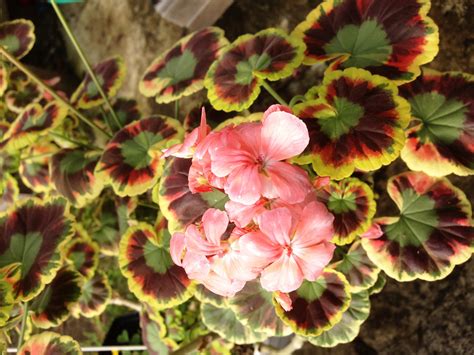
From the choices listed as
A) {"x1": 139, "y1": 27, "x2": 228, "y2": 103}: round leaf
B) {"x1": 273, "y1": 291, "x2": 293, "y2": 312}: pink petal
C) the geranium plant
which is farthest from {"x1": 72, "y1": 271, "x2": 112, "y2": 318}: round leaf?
{"x1": 273, "y1": 291, "x2": 293, "y2": 312}: pink petal

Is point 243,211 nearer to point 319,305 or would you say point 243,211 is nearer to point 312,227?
point 312,227

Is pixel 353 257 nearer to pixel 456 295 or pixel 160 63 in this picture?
pixel 456 295

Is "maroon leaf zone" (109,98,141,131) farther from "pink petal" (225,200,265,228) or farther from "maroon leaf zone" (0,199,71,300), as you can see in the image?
"pink petal" (225,200,265,228)

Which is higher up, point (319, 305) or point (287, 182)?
point (287, 182)

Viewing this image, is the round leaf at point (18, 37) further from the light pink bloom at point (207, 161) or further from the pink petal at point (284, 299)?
the pink petal at point (284, 299)

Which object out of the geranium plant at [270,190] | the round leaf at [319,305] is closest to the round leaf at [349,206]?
the geranium plant at [270,190]

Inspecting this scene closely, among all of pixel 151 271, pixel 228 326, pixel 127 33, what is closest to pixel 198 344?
pixel 228 326
